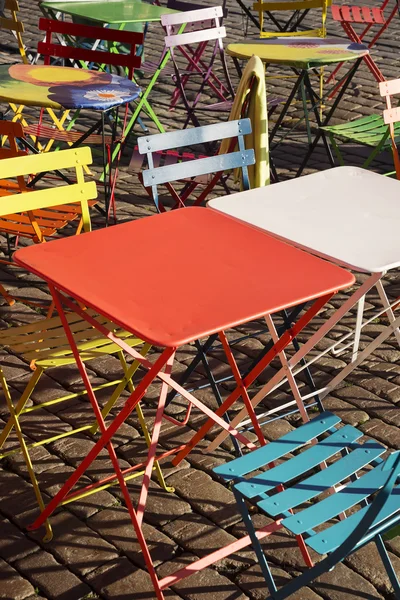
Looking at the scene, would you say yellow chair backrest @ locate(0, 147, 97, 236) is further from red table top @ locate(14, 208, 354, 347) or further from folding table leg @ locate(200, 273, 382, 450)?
folding table leg @ locate(200, 273, 382, 450)

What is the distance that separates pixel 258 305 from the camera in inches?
140

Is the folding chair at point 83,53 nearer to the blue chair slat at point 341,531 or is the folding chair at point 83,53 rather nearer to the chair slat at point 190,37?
the chair slat at point 190,37

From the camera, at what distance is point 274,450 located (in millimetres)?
3697

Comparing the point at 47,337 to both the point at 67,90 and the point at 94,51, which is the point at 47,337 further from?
the point at 94,51

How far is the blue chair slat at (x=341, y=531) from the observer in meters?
3.15

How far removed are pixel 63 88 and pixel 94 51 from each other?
0.61 m

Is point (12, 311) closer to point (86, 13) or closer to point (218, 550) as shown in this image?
point (218, 550)

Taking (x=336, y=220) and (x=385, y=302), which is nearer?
(x=336, y=220)

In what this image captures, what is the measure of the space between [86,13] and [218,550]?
629 centimetres

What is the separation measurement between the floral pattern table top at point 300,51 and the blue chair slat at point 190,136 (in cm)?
276

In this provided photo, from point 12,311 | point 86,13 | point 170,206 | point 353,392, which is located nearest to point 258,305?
point 353,392

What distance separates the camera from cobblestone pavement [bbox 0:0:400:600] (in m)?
3.87

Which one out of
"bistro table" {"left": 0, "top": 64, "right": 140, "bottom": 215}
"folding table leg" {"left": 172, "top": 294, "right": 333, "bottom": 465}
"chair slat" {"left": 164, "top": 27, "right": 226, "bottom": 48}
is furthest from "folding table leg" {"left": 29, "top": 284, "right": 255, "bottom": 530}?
"chair slat" {"left": 164, "top": 27, "right": 226, "bottom": 48}

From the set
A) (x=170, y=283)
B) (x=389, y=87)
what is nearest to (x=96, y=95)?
(x=389, y=87)
